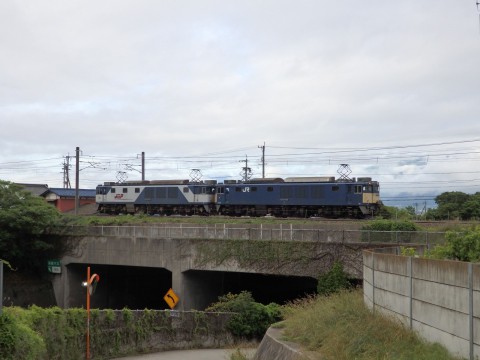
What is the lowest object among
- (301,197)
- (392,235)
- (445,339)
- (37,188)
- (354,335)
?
(354,335)

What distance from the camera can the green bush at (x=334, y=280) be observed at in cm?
2764

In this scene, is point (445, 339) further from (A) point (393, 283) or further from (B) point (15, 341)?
(B) point (15, 341)

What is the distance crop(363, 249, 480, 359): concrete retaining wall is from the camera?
8.82m

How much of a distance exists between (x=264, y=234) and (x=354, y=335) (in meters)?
20.2

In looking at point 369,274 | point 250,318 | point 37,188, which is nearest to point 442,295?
point 369,274

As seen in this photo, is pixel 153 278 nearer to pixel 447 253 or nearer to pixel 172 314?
pixel 172 314

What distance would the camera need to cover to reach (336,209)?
4706cm

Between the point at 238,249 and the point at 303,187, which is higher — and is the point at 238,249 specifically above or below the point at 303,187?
below

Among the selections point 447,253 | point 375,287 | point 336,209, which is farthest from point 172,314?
point 336,209

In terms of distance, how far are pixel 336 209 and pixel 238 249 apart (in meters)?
17.5

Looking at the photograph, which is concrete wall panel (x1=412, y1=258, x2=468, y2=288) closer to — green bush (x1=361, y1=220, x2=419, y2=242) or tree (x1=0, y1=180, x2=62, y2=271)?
green bush (x1=361, y1=220, x2=419, y2=242)

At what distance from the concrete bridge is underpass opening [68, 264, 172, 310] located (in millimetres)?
66

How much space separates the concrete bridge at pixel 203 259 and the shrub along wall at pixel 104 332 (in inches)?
203

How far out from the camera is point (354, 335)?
1140cm
